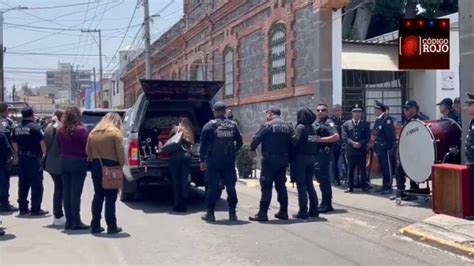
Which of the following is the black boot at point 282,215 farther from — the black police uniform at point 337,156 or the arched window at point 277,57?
the arched window at point 277,57

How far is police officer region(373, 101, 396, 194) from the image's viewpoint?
13.9 metres

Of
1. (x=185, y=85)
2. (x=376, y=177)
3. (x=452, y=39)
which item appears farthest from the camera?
(x=452, y=39)

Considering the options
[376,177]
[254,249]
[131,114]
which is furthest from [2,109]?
[376,177]

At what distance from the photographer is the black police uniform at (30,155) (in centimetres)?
1166

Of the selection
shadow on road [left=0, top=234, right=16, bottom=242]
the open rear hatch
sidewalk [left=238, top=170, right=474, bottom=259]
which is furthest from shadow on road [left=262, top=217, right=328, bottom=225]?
shadow on road [left=0, top=234, right=16, bottom=242]

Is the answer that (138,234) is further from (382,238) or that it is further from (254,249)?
(382,238)

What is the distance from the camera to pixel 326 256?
8.45 m

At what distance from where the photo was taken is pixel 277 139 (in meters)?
10.8

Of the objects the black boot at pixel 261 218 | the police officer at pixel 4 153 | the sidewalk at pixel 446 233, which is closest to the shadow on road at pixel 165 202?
the black boot at pixel 261 218

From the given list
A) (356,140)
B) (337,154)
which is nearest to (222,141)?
(356,140)

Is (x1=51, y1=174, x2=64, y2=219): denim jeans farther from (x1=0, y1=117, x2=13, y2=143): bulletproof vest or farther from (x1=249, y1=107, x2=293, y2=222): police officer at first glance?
(x1=249, y1=107, x2=293, y2=222): police officer

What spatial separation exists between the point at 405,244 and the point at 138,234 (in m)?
3.75

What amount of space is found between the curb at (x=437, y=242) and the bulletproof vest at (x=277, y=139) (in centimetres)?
222

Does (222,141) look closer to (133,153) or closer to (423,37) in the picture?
(133,153)
